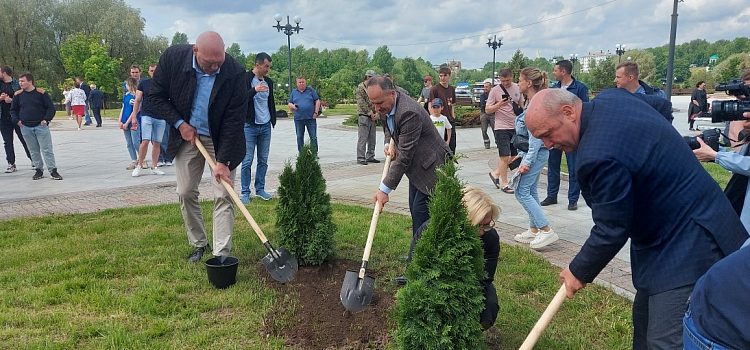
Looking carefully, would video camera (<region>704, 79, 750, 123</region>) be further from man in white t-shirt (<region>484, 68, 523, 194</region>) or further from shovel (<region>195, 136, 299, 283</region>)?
man in white t-shirt (<region>484, 68, 523, 194</region>)

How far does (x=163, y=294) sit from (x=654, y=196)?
374cm

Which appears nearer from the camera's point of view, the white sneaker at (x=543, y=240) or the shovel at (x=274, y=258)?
the shovel at (x=274, y=258)

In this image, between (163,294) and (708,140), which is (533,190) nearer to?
(708,140)

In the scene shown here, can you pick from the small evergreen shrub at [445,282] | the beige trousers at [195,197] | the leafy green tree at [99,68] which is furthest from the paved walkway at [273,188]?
the leafy green tree at [99,68]

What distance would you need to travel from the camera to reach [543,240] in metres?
5.64

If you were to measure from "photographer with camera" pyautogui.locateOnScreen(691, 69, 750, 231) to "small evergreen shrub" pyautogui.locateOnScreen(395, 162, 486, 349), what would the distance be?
151 centimetres

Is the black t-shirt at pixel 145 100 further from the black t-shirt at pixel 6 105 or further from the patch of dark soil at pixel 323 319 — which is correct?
the patch of dark soil at pixel 323 319

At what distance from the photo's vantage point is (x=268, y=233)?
602 centimetres

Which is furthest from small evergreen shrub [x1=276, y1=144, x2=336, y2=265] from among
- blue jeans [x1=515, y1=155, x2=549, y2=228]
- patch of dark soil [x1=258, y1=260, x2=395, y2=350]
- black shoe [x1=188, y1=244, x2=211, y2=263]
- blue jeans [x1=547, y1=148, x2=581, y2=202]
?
blue jeans [x1=547, y1=148, x2=581, y2=202]

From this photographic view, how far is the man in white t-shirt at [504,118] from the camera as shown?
8.73m

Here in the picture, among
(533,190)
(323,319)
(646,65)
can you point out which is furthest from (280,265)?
(646,65)

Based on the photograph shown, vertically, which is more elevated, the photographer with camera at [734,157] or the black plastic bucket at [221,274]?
the photographer with camera at [734,157]

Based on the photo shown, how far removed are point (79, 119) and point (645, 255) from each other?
Answer: 2341 cm

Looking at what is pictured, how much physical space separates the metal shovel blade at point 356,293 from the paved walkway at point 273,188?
5.27ft
